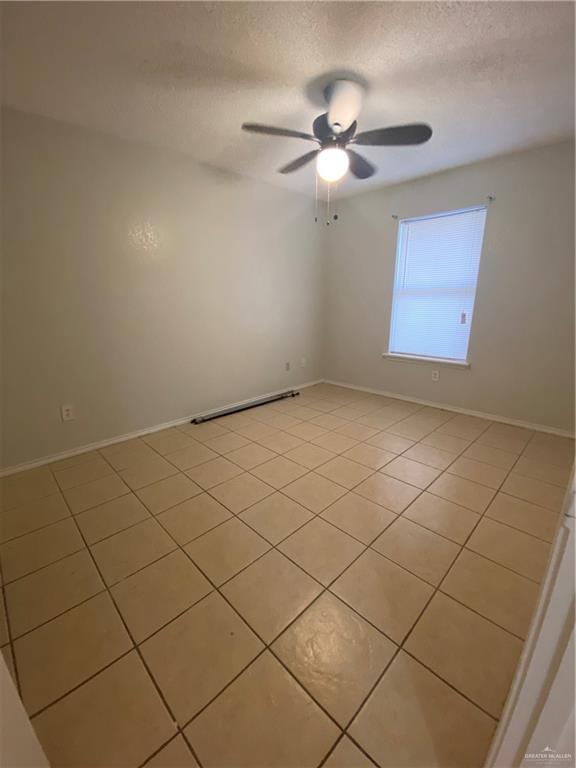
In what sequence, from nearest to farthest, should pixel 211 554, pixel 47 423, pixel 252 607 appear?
pixel 252 607 < pixel 211 554 < pixel 47 423

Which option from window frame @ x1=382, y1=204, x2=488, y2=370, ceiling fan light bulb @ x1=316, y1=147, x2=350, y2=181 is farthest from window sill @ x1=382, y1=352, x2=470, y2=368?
ceiling fan light bulb @ x1=316, y1=147, x2=350, y2=181

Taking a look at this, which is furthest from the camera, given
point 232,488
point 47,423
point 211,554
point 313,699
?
point 47,423

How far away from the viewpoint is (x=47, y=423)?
2342 mm

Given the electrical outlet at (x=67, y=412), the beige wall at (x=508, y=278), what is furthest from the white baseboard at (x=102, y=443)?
the beige wall at (x=508, y=278)

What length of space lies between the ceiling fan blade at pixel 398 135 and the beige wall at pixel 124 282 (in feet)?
5.35

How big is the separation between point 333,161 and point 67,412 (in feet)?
8.68

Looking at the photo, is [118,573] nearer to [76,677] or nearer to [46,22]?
[76,677]

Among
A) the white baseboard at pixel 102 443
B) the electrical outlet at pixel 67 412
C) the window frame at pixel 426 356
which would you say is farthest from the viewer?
the window frame at pixel 426 356

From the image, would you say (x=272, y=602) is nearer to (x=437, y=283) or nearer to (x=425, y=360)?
(x=425, y=360)

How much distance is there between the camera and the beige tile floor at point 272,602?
35.7 inches

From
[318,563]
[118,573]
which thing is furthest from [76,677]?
[318,563]

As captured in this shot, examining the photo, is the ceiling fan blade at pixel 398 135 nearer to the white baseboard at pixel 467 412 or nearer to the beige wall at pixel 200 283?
the beige wall at pixel 200 283

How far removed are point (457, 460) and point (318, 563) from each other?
151 cm

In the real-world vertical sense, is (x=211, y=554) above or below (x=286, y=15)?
below
